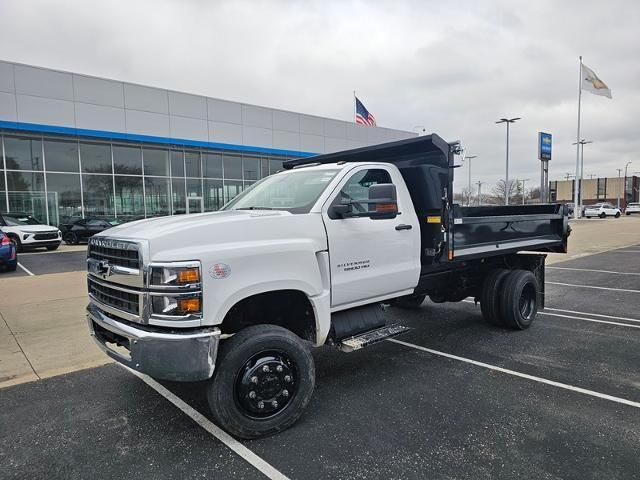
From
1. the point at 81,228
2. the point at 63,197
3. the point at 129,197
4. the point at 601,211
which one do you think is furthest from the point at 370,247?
the point at 601,211

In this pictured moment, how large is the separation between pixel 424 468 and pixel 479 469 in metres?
0.37

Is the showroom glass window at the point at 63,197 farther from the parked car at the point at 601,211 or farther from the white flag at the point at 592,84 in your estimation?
the parked car at the point at 601,211

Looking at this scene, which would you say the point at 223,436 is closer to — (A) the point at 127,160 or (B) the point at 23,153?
(B) the point at 23,153

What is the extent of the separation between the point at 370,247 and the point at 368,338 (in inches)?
34.3

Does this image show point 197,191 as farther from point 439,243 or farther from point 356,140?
point 439,243

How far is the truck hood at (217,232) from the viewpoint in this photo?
124 inches

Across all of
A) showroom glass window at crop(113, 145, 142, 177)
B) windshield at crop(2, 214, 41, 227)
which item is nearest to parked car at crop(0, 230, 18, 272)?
windshield at crop(2, 214, 41, 227)

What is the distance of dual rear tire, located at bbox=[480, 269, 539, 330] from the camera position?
6184 mm

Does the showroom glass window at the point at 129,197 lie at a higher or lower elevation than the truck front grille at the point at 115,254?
higher

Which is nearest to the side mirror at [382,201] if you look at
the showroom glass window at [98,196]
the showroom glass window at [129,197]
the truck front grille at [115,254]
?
the truck front grille at [115,254]

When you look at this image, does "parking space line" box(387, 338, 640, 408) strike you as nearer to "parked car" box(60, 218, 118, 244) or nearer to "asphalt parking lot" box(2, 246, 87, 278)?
"asphalt parking lot" box(2, 246, 87, 278)

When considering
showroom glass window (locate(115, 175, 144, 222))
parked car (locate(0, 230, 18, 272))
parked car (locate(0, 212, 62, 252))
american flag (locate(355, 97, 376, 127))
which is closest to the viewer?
parked car (locate(0, 230, 18, 272))

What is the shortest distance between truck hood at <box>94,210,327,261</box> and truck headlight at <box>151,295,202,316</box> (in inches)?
11.0

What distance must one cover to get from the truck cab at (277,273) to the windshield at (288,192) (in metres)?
0.02
